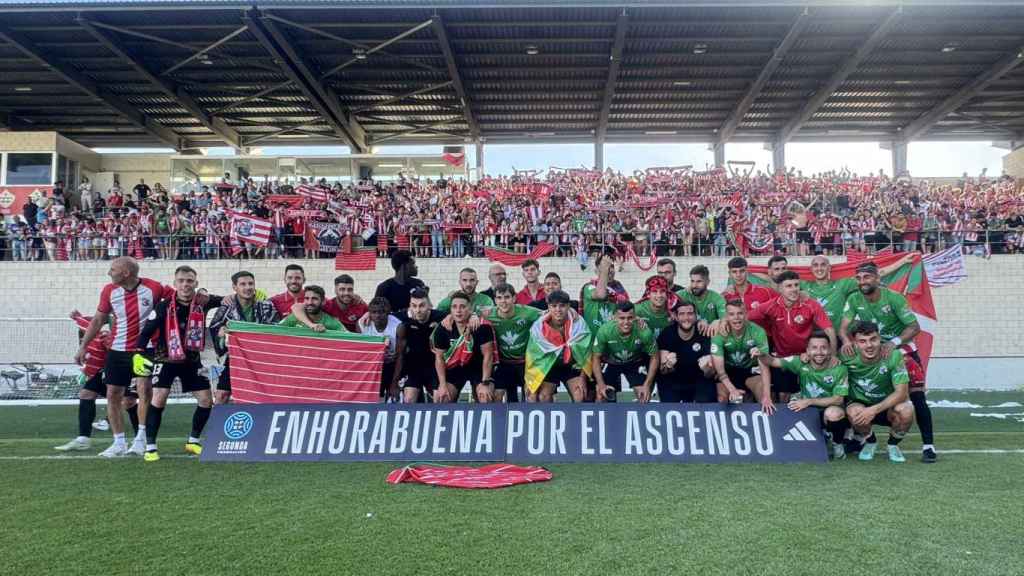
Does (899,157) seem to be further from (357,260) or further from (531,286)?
(531,286)

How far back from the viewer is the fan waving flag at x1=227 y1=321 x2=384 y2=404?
722 centimetres

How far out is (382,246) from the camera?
1789 cm

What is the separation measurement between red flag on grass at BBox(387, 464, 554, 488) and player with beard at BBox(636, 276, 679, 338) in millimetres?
2430

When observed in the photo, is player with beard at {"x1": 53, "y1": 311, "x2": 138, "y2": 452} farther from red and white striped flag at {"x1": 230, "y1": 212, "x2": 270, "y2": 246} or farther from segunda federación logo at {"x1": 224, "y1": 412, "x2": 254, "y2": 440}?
red and white striped flag at {"x1": 230, "y1": 212, "x2": 270, "y2": 246}

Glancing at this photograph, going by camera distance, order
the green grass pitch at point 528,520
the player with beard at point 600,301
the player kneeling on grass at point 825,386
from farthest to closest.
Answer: the player with beard at point 600,301 < the player kneeling on grass at point 825,386 < the green grass pitch at point 528,520

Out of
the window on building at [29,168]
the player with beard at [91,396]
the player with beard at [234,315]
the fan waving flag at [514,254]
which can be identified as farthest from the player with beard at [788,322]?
the window on building at [29,168]

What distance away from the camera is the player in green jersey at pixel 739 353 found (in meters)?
6.77

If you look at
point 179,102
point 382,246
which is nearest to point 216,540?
point 382,246

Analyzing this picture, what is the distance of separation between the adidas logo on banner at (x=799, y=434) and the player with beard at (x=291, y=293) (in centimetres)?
481

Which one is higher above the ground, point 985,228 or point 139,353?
point 985,228

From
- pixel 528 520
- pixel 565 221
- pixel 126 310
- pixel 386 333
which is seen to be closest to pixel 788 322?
pixel 386 333

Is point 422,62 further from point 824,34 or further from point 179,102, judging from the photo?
point 824,34

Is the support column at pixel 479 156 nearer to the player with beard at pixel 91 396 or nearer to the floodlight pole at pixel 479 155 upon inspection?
the floodlight pole at pixel 479 155

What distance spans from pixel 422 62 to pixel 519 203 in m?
6.04
